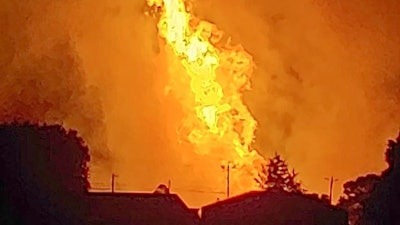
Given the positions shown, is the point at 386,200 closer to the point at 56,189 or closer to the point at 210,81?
the point at 56,189

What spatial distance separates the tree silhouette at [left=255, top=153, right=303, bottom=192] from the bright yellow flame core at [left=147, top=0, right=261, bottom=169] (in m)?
0.94

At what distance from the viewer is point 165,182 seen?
Answer: 29219mm

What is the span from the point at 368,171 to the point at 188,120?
4743 mm

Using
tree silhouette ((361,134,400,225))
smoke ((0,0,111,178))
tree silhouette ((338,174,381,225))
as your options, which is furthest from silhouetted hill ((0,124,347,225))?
smoke ((0,0,111,178))

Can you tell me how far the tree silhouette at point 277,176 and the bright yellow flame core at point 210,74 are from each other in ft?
3.08

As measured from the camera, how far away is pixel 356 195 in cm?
2631

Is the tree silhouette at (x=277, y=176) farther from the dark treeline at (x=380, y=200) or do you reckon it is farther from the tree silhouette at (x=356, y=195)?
the dark treeline at (x=380, y=200)

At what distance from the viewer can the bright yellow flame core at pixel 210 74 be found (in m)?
29.4

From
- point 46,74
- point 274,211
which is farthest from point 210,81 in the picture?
point 274,211

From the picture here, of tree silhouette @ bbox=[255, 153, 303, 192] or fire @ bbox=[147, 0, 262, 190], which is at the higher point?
fire @ bbox=[147, 0, 262, 190]

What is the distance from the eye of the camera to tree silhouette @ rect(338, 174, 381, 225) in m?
24.5

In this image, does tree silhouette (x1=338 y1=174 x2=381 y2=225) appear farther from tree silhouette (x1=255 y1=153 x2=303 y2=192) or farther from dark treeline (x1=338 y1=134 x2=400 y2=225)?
tree silhouette (x1=255 y1=153 x2=303 y2=192)

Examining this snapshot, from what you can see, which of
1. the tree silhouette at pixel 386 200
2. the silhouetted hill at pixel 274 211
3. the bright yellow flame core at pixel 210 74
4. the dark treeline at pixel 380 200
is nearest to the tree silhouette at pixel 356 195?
the dark treeline at pixel 380 200

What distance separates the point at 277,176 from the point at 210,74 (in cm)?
379
